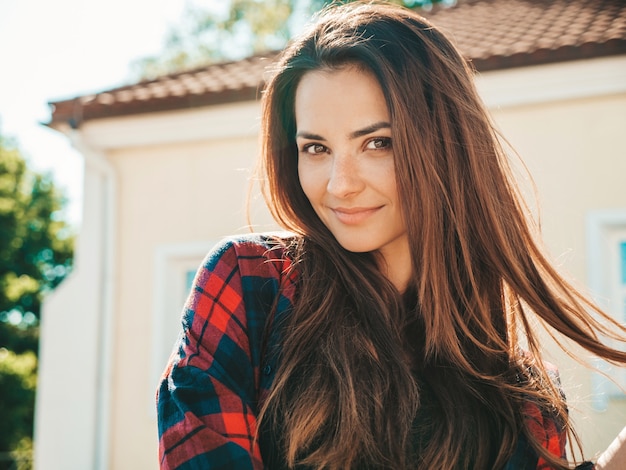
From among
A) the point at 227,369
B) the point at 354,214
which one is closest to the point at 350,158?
the point at 354,214

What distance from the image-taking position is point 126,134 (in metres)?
6.58

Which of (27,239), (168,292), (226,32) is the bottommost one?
(168,292)

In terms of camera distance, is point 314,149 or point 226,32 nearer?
point 314,149

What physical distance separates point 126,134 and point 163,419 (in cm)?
534

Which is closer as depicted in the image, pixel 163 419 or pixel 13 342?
pixel 163 419

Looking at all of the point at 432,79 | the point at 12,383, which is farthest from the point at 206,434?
the point at 12,383

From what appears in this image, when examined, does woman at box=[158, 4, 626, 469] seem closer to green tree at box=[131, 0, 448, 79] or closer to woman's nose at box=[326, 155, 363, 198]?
woman's nose at box=[326, 155, 363, 198]

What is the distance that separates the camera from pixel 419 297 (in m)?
1.97

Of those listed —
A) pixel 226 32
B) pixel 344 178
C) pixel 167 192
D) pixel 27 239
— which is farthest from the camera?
pixel 27 239

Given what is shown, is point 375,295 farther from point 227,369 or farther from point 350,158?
point 227,369

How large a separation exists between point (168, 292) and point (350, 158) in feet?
15.7

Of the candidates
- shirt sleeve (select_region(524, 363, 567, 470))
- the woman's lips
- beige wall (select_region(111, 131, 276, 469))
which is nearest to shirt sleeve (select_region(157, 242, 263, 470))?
the woman's lips

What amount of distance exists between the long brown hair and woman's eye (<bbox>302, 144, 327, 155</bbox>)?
20 cm

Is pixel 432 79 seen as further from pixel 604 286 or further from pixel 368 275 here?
pixel 604 286
